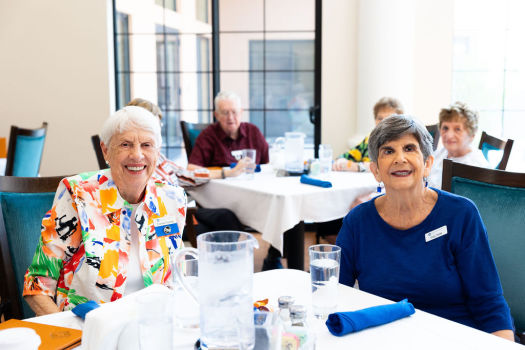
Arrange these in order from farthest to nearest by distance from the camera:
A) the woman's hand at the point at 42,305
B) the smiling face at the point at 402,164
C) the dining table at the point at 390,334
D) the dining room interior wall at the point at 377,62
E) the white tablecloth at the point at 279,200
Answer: the dining room interior wall at the point at 377,62, the white tablecloth at the point at 279,200, the smiling face at the point at 402,164, the woman's hand at the point at 42,305, the dining table at the point at 390,334

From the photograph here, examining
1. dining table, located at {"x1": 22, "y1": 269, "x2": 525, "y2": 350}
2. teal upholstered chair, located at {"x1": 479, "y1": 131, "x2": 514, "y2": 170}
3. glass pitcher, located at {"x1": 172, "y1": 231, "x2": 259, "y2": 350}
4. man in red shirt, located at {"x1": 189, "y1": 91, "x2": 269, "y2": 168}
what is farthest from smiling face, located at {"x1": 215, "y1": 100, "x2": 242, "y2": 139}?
glass pitcher, located at {"x1": 172, "y1": 231, "x2": 259, "y2": 350}

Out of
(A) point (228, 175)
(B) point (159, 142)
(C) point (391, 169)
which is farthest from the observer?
(A) point (228, 175)

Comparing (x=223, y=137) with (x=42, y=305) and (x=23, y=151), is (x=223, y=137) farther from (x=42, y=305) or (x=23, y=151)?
(x=42, y=305)

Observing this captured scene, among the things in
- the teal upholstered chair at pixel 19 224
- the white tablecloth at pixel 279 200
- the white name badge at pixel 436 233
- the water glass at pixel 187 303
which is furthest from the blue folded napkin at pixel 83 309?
the white tablecloth at pixel 279 200

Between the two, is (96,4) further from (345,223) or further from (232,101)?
(345,223)

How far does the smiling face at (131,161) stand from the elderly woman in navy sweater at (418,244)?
2.10 feet

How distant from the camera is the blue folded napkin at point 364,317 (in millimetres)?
1100

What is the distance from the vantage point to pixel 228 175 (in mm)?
3195

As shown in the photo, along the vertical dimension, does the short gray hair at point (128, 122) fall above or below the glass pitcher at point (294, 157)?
above

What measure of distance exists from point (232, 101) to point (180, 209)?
207cm

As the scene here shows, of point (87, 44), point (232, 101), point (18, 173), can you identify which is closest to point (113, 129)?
point (232, 101)

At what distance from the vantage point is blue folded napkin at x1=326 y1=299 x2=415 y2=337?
3.61 feet

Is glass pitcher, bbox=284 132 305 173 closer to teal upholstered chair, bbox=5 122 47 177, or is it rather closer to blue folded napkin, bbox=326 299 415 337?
teal upholstered chair, bbox=5 122 47 177

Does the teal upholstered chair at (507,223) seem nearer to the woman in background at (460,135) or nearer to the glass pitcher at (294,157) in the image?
the woman in background at (460,135)
